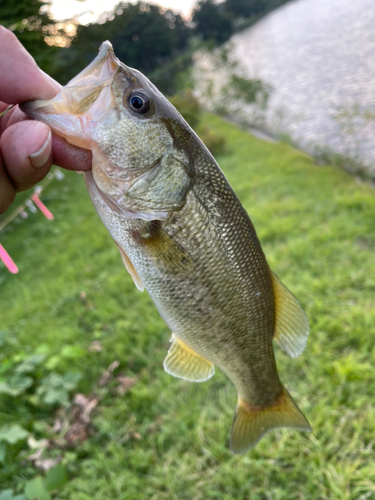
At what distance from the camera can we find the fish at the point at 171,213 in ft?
3.72

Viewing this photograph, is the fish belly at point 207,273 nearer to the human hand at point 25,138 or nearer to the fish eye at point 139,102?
the human hand at point 25,138

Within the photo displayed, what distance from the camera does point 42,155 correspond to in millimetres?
1079

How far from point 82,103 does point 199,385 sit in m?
2.55

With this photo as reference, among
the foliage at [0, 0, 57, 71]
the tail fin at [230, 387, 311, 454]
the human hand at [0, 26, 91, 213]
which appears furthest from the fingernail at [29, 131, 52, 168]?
the foliage at [0, 0, 57, 71]

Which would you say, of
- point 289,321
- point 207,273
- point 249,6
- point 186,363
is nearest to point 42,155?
point 207,273

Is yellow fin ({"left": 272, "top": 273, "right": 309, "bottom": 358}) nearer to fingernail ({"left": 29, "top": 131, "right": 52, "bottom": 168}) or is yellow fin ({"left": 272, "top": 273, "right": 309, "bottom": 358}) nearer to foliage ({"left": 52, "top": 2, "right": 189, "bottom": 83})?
fingernail ({"left": 29, "top": 131, "right": 52, "bottom": 168})

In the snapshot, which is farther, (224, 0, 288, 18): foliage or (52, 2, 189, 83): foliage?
(224, 0, 288, 18): foliage

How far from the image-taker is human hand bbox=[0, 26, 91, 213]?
1.06 m

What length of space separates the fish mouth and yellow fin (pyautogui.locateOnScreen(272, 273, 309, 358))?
38.8 inches

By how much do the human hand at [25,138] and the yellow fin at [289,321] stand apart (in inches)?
39.1

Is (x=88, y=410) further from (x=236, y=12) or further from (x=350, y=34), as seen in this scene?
(x=236, y=12)

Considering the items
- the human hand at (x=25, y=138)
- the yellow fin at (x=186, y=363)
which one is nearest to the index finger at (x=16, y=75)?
the human hand at (x=25, y=138)

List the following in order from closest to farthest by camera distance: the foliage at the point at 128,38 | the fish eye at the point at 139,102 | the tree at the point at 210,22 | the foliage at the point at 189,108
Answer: the fish eye at the point at 139,102, the foliage at the point at 189,108, the foliage at the point at 128,38, the tree at the point at 210,22

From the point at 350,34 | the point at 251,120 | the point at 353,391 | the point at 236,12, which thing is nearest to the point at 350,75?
the point at 251,120
